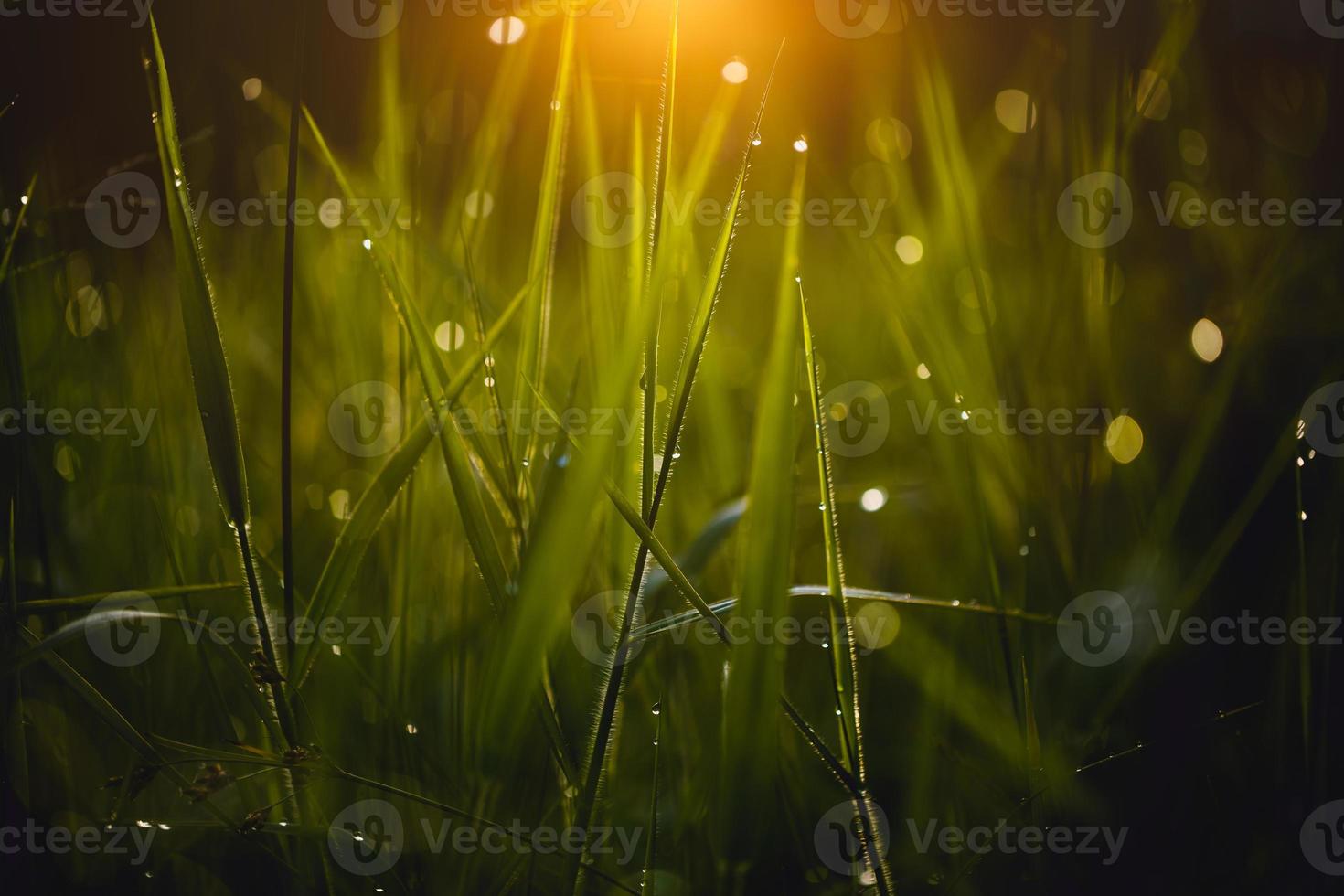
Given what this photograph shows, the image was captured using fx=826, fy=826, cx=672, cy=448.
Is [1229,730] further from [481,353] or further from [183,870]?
[183,870]

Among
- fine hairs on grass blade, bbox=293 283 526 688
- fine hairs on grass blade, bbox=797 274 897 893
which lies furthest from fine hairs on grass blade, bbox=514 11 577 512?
fine hairs on grass blade, bbox=797 274 897 893

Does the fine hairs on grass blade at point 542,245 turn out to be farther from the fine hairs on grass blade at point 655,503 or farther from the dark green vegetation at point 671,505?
the fine hairs on grass blade at point 655,503

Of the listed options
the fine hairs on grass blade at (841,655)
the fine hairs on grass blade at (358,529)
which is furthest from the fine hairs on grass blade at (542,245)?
the fine hairs on grass blade at (841,655)

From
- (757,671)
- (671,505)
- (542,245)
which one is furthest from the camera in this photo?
(671,505)

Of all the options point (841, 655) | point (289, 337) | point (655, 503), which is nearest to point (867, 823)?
point (841, 655)

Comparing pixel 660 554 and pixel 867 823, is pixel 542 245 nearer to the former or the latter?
pixel 660 554

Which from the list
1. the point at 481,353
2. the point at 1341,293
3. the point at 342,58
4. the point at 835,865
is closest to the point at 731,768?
the point at 835,865
